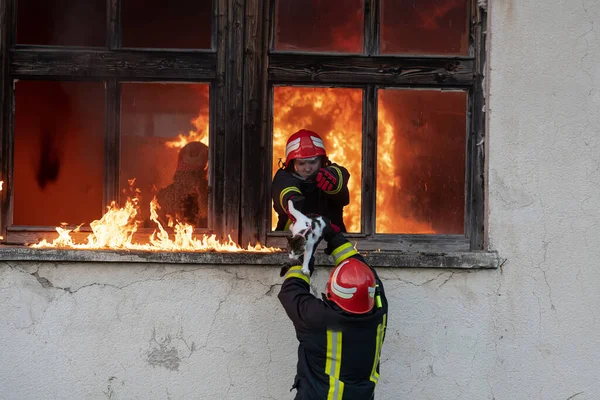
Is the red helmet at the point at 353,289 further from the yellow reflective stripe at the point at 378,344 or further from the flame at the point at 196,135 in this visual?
the flame at the point at 196,135

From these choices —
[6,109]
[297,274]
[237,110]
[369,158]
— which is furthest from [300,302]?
[6,109]

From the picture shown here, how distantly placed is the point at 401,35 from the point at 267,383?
8.38 feet

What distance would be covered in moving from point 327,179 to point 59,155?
198 cm

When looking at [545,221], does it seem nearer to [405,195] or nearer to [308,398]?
[405,195]

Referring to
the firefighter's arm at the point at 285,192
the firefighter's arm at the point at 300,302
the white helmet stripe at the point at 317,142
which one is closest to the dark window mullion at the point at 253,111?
the firefighter's arm at the point at 285,192

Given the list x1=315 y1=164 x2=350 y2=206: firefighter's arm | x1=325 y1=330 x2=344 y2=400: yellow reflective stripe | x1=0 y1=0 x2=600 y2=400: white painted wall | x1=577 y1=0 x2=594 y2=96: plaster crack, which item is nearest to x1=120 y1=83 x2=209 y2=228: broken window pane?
x1=0 y1=0 x2=600 y2=400: white painted wall

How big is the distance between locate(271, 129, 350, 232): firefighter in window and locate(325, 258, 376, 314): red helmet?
32.0 inches

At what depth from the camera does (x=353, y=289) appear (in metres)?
4.14

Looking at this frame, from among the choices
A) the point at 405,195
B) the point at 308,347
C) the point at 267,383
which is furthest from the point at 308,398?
the point at 405,195

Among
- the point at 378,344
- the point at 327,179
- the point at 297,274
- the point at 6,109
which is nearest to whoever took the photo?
the point at 378,344

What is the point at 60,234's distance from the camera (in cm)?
552

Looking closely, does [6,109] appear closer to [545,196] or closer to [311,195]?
[311,195]

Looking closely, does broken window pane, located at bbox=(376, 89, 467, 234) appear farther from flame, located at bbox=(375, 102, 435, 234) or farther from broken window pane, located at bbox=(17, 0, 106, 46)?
broken window pane, located at bbox=(17, 0, 106, 46)

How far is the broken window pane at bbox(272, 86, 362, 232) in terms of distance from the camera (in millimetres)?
5664
